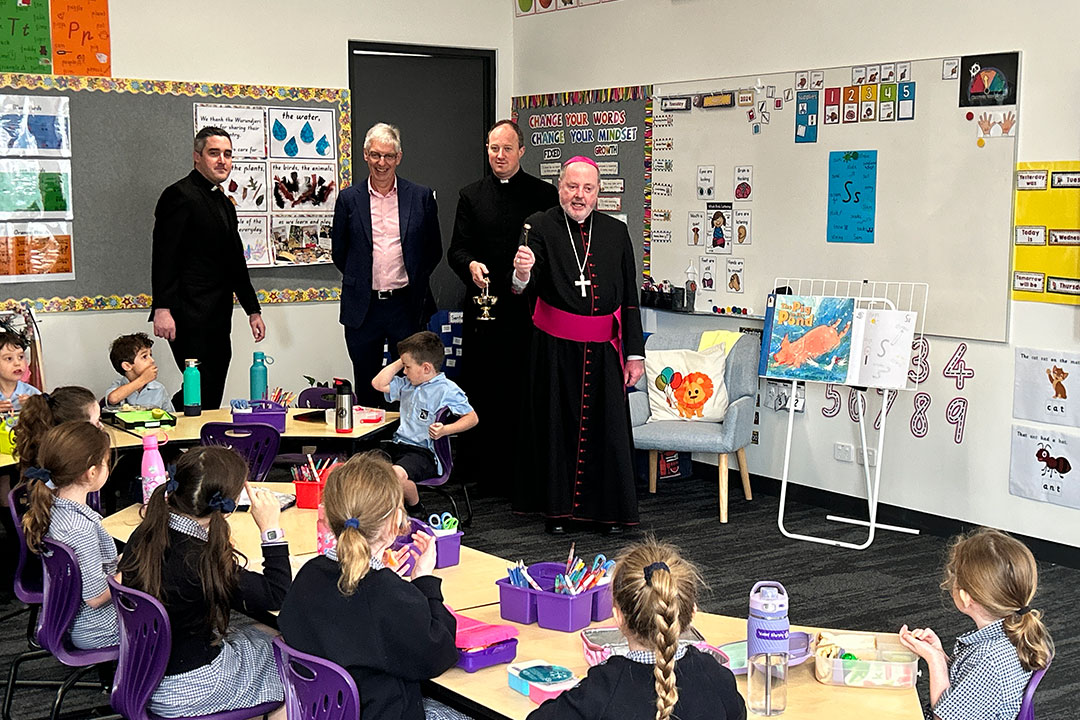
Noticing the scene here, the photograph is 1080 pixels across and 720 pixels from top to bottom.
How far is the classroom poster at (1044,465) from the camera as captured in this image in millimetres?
5539

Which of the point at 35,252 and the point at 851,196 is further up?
the point at 851,196

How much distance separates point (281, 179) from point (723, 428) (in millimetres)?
→ 3073

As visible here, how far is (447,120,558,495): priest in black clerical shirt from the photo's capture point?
6699 millimetres

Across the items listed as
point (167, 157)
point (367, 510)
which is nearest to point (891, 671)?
point (367, 510)

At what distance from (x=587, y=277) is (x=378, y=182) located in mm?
1455

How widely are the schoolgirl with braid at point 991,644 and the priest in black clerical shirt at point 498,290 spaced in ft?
13.2

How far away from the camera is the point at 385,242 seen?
683cm

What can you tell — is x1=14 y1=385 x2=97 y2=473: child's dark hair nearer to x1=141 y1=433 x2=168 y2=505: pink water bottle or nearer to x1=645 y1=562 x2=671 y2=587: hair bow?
x1=141 y1=433 x2=168 y2=505: pink water bottle

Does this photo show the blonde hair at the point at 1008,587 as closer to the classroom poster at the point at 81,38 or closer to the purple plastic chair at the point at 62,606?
the purple plastic chair at the point at 62,606

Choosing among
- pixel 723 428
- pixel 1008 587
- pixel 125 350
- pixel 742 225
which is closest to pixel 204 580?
pixel 1008 587

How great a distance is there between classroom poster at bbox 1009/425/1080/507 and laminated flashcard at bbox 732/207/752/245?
71.4 inches

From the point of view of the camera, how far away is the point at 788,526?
6.33 m

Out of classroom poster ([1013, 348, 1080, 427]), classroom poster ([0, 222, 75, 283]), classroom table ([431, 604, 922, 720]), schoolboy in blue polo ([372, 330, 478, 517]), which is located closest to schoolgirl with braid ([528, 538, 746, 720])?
classroom table ([431, 604, 922, 720])

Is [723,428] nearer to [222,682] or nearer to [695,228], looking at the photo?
[695,228]
